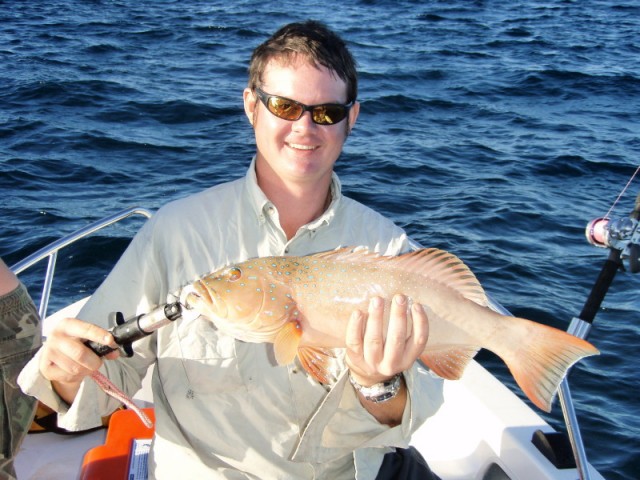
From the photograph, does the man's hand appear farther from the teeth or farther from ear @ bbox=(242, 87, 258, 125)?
ear @ bbox=(242, 87, 258, 125)

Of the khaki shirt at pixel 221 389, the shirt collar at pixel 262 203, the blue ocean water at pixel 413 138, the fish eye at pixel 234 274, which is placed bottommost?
the blue ocean water at pixel 413 138

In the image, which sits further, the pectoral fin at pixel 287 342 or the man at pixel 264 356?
the man at pixel 264 356

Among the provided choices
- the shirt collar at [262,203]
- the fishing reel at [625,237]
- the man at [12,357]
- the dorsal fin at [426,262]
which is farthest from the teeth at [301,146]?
the fishing reel at [625,237]

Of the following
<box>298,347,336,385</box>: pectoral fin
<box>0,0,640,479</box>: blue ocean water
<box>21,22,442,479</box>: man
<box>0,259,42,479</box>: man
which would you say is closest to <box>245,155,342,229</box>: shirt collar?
<box>21,22,442,479</box>: man

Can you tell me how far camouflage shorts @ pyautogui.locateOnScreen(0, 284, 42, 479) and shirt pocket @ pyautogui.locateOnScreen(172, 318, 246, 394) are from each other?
656mm

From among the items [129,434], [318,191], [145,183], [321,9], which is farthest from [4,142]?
[321,9]

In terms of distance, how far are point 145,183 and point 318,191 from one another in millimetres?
7231

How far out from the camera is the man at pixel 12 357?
2900 mm

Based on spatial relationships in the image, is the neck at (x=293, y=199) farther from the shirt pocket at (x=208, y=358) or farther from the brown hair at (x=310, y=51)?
the shirt pocket at (x=208, y=358)

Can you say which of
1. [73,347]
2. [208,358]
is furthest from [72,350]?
[208,358]

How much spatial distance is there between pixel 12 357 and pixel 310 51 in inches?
73.6

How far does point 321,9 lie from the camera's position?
22.2 metres

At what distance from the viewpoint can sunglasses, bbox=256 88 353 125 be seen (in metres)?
3.12

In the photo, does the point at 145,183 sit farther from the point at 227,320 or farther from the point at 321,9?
the point at 321,9
